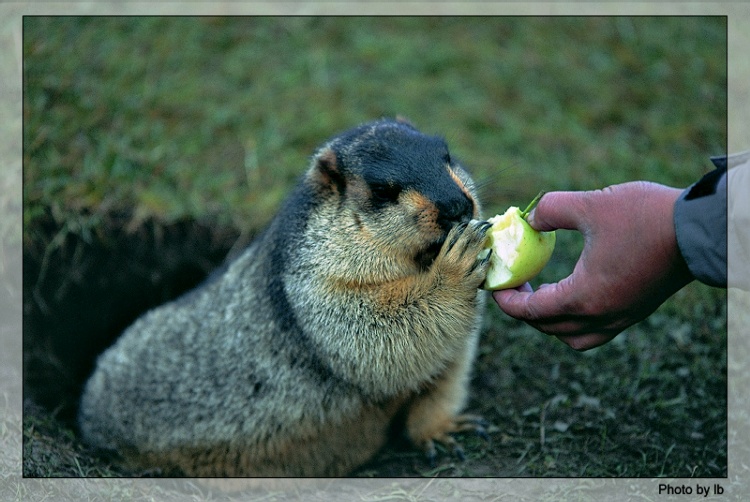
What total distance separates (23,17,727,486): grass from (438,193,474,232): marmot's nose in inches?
81.4

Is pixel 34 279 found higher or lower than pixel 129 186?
lower

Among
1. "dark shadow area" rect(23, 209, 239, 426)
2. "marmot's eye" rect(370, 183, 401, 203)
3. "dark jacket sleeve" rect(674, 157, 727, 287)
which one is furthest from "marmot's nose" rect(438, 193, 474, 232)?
"dark shadow area" rect(23, 209, 239, 426)

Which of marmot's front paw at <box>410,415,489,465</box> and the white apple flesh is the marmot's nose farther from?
marmot's front paw at <box>410,415,489,465</box>

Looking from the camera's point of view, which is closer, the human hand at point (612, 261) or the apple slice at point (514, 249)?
the human hand at point (612, 261)

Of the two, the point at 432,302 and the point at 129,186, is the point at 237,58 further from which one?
the point at 432,302

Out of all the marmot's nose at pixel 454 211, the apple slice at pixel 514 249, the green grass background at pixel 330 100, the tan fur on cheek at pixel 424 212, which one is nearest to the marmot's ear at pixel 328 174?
the tan fur on cheek at pixel 424 212

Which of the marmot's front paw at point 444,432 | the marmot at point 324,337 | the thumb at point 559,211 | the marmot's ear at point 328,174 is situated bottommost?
the marmot's front paw at point 444,432

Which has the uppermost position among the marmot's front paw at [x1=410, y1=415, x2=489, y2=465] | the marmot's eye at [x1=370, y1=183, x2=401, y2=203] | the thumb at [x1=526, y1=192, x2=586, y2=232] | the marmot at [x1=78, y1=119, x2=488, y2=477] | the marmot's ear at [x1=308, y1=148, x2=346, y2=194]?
the marmot's ear at [x1=308, y1=148, x2=346, y2=194]

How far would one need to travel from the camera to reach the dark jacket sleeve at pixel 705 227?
12.8 feet

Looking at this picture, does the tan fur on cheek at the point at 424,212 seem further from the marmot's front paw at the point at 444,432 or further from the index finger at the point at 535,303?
the marmot's front paw at the point at 444,432

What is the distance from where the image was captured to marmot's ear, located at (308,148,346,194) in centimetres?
538

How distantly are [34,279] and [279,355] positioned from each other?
325 centimetres

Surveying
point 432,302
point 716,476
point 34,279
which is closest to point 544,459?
point 716,476

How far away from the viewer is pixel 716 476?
5.19 metres
